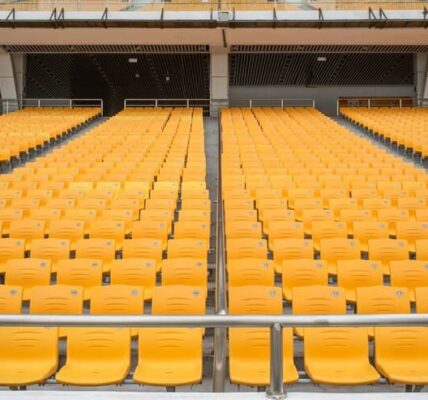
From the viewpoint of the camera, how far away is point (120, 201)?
7293mm

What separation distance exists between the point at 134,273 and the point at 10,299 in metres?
1.19

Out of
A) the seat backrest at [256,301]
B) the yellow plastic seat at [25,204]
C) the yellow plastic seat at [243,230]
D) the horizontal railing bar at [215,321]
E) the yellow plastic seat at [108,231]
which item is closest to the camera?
the horizontal railing bar at [215,321]

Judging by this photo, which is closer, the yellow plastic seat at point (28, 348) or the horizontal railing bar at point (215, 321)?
the horizontal railing bar at point (215, 321)

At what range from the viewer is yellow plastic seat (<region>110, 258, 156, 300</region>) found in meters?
4.66

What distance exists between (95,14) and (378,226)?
1476 cm

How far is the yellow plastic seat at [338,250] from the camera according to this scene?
209 inches

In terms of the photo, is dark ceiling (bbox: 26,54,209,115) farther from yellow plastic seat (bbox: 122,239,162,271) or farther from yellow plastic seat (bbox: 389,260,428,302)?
yellow plastic seat (bbox: 389,260,428,302)

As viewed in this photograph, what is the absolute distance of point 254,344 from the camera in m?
3.59

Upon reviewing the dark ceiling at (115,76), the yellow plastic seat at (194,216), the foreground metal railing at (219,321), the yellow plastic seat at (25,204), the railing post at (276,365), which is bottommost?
the railing post at (276,365)

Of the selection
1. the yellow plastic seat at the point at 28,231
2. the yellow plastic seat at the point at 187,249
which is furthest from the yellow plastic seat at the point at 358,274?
the yellow plastic seat at the point at 28,231

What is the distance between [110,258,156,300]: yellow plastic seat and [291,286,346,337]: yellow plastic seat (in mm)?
1513

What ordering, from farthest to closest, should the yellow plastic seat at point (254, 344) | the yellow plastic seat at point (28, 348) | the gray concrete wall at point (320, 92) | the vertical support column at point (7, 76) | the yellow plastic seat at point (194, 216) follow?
the gray concrete wall at point (320, 92)
the vertical support column at point (7, 76)
the yellow plastic seat at point (194, 216)
the yellow plastic seat at point (28, 348)
the yellow plastic seat at point (254, 344)

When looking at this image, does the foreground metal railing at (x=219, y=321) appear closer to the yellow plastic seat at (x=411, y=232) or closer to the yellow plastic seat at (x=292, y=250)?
the yellow plastic seat at (x=292, y=250)

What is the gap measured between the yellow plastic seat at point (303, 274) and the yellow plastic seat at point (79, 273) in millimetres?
1894
